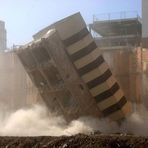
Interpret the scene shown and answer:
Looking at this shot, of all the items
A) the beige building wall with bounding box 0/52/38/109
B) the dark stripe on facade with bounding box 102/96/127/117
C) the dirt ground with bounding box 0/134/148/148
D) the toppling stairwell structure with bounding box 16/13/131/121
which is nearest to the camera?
the dirt ground with bounding box 0/134/148/148

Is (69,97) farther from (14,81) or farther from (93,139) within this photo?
(14,81)

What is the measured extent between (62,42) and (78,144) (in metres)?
4.21

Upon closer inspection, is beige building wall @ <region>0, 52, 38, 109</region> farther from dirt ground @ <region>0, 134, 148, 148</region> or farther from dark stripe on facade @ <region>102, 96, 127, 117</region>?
dirt ground @ <region>0, 134, 148, 148</region>

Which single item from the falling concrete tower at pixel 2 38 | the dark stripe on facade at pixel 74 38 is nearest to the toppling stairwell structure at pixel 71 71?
the dark stripe on facade at pixel 74 38

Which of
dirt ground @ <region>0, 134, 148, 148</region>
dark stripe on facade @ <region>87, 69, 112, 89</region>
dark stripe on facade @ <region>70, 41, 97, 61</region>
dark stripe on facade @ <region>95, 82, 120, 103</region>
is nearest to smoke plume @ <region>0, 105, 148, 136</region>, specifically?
dark stripe on facade @ <region>95, 82, 120, 103</region>

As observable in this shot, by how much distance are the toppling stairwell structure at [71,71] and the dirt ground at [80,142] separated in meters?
3.04

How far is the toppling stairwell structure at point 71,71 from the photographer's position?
36.3ft

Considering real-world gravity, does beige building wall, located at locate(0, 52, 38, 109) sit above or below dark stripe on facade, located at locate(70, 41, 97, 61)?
below

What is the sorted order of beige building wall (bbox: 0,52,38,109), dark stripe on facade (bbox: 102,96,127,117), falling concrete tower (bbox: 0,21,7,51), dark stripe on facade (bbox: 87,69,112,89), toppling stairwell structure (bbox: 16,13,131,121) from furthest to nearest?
falling concrete tower (bbox: 0,21,7,51), beige building wall (bbox: 0,52,38,109), dark stripe on facade (bbox: 102,96,127,117), dark stripe on facade (bbox: 87,69,112,89), toppling stairwell structure (bbox: 16,13,131,121)

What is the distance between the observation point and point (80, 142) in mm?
7539

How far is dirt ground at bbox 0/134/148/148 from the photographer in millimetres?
7090

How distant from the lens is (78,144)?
7.49 meters

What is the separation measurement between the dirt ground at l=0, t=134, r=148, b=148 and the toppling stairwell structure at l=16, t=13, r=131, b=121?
3.04 meters

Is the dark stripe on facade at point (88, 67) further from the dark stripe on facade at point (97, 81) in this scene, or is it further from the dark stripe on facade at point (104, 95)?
the dark stripe on facade at point (104, 95)
